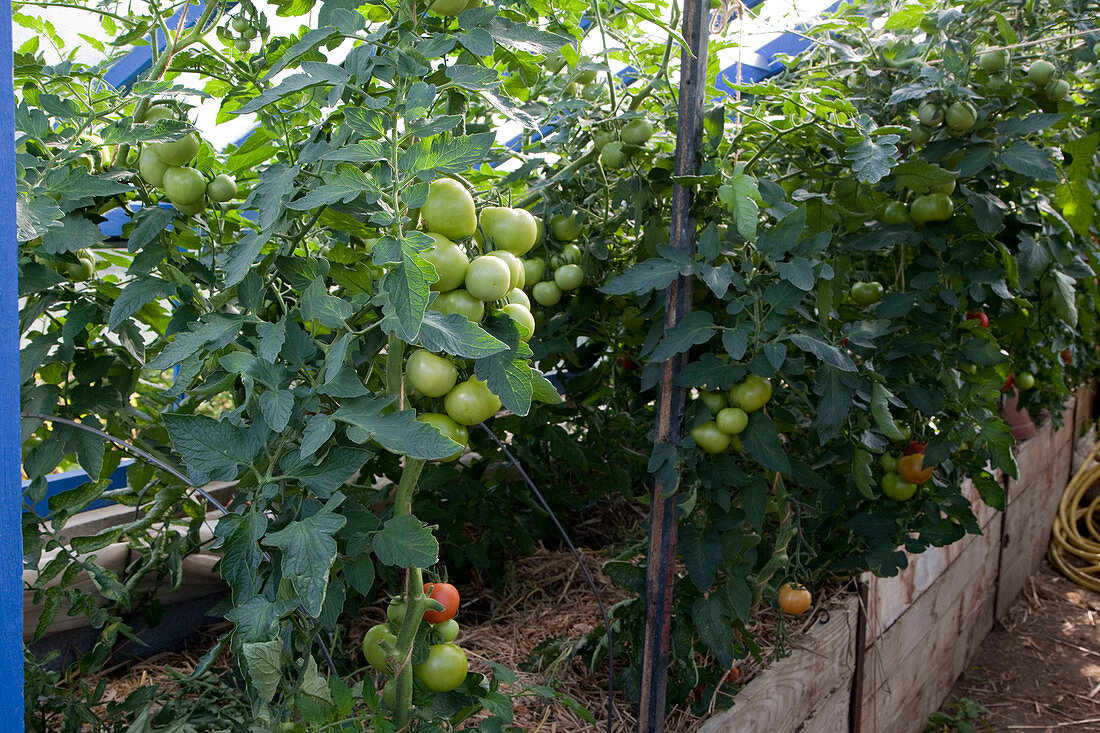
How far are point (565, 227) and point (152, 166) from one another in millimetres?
687

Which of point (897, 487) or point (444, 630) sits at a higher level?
point (444, 630)

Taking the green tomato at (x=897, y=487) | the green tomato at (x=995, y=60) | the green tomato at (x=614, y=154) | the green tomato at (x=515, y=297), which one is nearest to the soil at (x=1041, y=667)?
the green tomato at (x=897, y=487)

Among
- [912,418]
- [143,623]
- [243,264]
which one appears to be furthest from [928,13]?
[143,623]

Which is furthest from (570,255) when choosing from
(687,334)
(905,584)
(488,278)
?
(905,584)

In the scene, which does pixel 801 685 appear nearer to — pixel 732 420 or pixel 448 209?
pixel 732 420

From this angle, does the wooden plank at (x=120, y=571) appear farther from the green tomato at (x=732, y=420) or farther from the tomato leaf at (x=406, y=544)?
the green tomato at (x=732, y=420)

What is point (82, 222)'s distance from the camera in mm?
877

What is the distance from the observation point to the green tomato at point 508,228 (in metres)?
0.76

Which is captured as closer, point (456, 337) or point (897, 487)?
point (456, 337)

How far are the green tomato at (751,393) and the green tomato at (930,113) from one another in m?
0.64

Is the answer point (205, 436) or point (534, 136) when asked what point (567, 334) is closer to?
point (534, 136)

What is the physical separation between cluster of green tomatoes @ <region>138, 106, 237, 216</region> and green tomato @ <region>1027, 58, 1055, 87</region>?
143 centimetres

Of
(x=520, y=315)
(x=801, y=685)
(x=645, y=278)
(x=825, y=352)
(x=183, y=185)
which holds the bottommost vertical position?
(x=801, y=685)

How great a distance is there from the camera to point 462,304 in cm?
70
